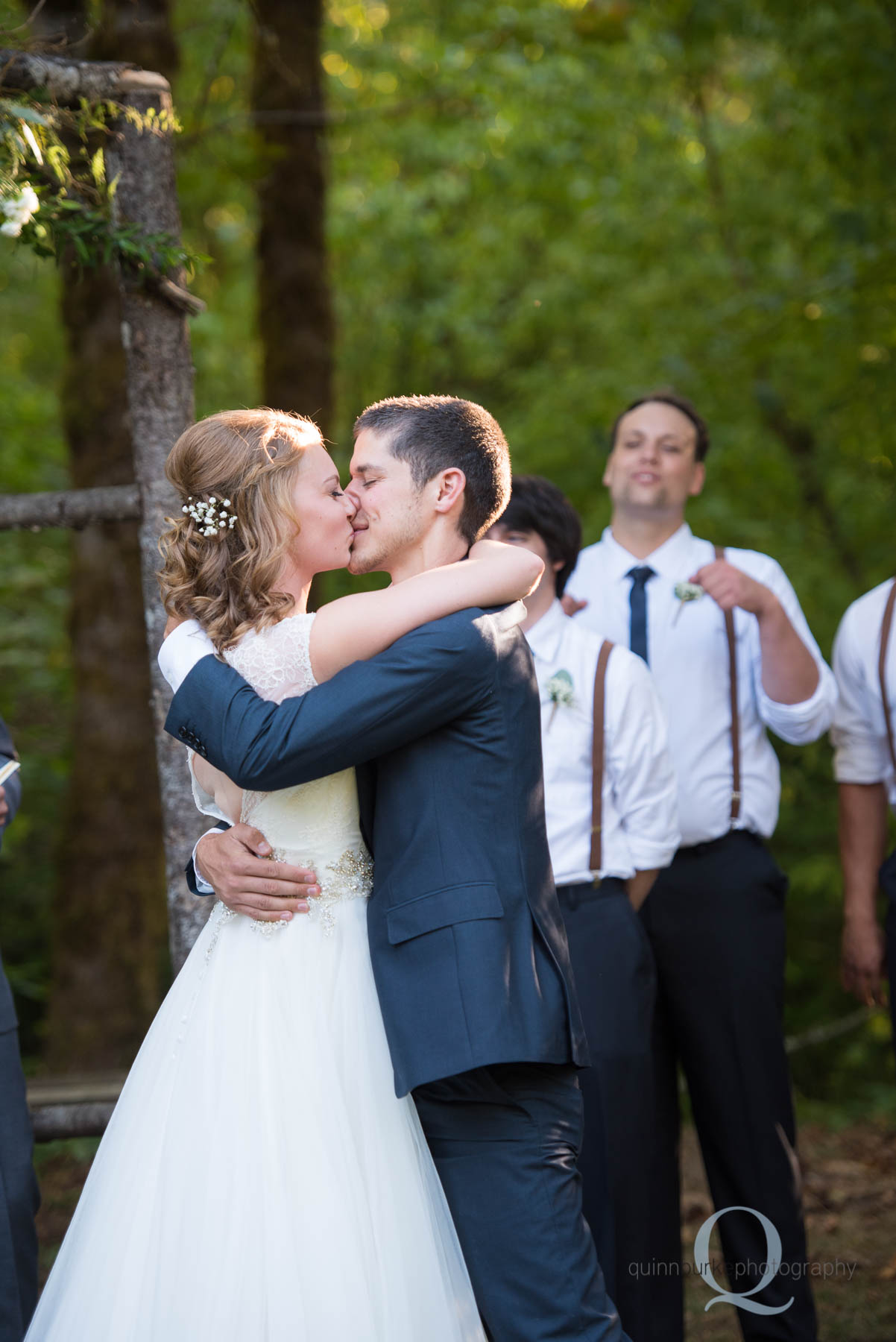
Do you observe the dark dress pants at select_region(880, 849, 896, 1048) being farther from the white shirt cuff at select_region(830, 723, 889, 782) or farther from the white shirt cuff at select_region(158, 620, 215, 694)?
the white shirt cuff at select_region(158, 620, 215, 694)

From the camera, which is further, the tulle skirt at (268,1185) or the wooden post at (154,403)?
the wooden post at (154,403)

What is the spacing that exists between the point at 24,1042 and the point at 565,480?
502cm

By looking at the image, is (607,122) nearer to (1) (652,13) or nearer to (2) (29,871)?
(1) (652,13)

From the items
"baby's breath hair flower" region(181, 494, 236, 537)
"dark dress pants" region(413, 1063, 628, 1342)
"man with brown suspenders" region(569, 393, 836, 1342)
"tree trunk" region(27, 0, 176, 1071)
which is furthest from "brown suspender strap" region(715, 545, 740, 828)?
"tree trunk" region(27, 0, 176, 1071)

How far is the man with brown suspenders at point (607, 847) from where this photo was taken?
3.18 meters

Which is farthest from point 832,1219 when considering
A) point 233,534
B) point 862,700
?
point 233,534

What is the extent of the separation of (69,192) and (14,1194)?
2452 millimetres

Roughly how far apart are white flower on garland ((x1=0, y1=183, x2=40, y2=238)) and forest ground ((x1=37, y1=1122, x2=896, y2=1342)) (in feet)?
11.2

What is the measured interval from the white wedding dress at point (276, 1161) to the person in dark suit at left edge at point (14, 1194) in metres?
0.55

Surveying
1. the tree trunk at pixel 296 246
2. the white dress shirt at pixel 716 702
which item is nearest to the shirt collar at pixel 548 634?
the white dress shirt at pixel 716 702

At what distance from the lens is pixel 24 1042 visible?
7926mm

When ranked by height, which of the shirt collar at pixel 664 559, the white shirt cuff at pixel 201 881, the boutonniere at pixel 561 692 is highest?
the shirt collar at pixel 664 559

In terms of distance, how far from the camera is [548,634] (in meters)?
3.44

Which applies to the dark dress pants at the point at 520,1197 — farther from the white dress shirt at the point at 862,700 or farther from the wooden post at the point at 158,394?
the white dress shirt at the point at 862,700
